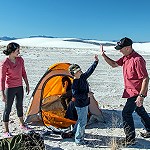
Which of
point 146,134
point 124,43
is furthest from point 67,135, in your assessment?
point 124,43

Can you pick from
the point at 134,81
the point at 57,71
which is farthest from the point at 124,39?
the point at 57,71

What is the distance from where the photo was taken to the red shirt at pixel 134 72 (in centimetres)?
524

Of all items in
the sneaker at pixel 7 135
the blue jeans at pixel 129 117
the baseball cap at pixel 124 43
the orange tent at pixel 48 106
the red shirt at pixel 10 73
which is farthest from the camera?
the orange tent at pixel 48 106

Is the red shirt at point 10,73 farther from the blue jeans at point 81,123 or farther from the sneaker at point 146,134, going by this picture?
the sneaker at point 146,134

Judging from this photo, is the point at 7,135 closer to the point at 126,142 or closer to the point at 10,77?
the point at 10,77

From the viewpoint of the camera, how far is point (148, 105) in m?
8.94

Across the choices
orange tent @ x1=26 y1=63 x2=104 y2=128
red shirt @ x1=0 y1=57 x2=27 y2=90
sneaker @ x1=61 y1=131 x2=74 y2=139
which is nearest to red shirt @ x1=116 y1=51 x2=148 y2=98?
sneaker @ x1=61 y1=131 x2=74 y2=139

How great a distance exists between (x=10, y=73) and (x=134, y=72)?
2.43m

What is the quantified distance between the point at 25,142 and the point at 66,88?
10.3 feet

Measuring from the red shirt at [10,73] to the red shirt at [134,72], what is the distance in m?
2.13

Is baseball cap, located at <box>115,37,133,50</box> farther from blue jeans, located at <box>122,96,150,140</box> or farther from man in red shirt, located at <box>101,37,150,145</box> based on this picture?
blue jeans, located at <box>122,96,150,140</box>

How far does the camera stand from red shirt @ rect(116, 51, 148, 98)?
5.24 meters

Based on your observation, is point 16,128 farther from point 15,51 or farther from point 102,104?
point 102,104

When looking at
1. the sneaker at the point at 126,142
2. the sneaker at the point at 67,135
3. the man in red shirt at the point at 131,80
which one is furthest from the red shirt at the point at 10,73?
the sneaker at the point at 126,142
